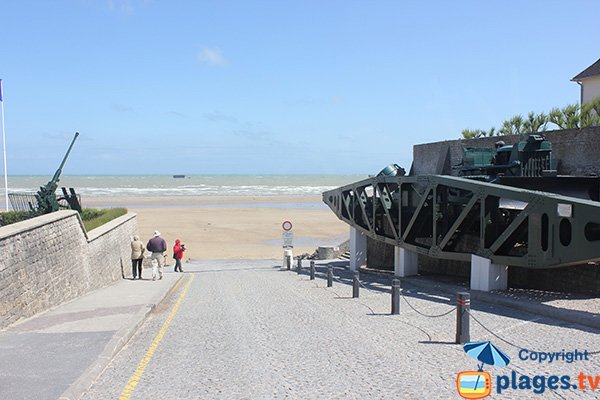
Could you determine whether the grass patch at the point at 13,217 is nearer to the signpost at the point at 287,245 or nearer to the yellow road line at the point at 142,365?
the signpost at the point at 287,245

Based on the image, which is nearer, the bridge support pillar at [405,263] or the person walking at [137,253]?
the bridge support pillar at [405,263]

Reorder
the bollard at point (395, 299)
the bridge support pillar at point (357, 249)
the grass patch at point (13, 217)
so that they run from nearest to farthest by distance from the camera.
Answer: the bollard at point (395, 299)
the bridge support pillar at point (357, 249)
the grass patch at point (13, 217)

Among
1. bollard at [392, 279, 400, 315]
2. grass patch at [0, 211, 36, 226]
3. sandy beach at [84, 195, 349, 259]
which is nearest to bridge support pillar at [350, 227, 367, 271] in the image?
sandy beach at [84, 195, 349, 259]

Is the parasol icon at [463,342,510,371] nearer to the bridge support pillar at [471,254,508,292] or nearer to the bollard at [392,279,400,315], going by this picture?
the bollard at [392,279,400,315]

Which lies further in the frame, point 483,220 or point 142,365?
point 483,220

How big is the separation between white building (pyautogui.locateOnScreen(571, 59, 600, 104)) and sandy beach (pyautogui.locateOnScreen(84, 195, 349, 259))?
1914cm

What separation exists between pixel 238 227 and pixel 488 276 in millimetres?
37852

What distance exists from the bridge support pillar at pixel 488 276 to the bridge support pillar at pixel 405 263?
4.96 m

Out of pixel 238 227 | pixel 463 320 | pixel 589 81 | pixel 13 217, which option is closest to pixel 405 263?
pixel 463 320

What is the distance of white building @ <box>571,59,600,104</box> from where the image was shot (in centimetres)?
3184

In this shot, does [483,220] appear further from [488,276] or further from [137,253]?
[137,253]

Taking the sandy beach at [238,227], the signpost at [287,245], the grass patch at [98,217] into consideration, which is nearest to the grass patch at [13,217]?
the grass patch at [98,217]

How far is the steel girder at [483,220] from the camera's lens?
1227 cm

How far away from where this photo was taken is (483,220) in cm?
1488
